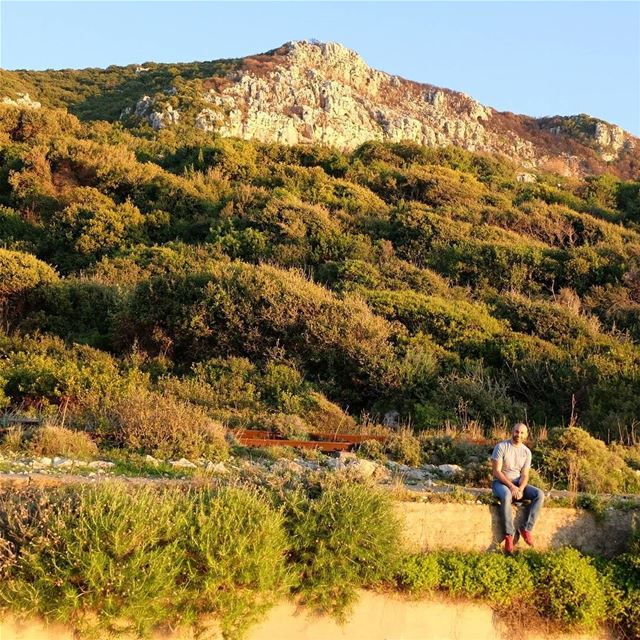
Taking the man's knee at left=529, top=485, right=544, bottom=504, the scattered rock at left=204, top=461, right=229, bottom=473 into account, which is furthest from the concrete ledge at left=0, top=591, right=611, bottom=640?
the scattered rock at left=204, top=461, right=229, bottom=473

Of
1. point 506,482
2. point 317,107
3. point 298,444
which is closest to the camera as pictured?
point 506,482

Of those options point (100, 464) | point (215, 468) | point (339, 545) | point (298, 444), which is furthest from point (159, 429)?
point (339, 545)

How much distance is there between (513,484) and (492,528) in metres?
0.52

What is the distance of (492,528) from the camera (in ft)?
22.0

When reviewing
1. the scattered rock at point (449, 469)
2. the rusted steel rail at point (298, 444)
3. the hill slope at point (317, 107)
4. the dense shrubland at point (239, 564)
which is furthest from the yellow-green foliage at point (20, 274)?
the hill slope at point (317, 107)

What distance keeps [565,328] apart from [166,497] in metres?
11.7

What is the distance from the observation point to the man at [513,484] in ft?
21.7

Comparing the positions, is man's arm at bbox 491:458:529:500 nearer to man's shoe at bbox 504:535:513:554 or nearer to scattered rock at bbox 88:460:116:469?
man's shoe at bbox 504:535:513:554

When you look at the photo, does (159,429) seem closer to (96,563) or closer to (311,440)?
(311,440)

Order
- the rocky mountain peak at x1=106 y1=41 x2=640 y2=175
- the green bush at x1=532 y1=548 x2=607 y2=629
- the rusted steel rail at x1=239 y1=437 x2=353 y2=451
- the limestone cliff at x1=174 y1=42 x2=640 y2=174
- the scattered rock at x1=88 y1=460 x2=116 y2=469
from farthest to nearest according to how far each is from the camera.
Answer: the limestone cliff at x1=174 y1=42 x2=640 y2=174 < the rocky mountain peak at x1=106 y1=41 x2=640 y2=175 < the rusted steel rail at x1=239 y1=437 x2=353 y2=451 < the scattered rock at x1=88 y1=460 x2=116 y2=469 < the green bush at x1=532 y1=548 x2=607 y2=629

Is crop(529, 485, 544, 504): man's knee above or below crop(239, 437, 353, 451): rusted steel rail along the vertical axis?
above

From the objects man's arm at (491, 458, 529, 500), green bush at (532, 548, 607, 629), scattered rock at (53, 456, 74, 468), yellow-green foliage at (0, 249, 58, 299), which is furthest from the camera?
yellow-green foliage at (0, 249, 58, 299)

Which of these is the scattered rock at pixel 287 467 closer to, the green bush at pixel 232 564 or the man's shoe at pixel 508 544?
the green bush at pixel 232 564

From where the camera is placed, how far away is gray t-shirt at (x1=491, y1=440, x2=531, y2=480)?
279 inches
